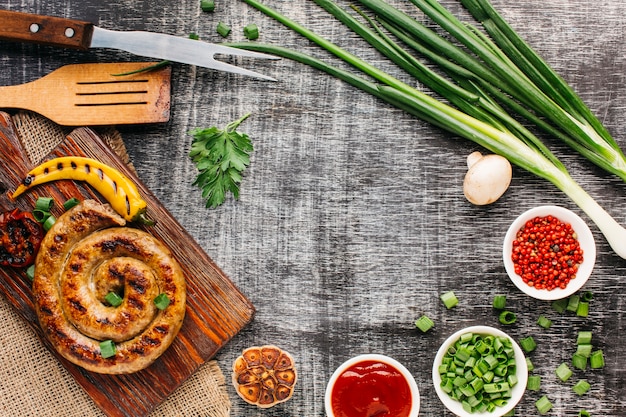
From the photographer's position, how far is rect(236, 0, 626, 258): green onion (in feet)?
8.99

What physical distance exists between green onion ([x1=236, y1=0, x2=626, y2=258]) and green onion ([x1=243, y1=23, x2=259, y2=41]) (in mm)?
118

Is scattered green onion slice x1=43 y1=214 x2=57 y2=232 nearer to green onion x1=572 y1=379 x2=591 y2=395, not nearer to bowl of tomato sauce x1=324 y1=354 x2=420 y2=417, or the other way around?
bowl of tomato sauce x1=324 y1=354 x2=420 y2=417

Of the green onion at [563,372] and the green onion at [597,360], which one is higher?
the green onion at [597,360]

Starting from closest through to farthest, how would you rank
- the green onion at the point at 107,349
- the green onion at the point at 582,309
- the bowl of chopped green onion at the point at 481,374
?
the green onion at the point at 107,349
the bowl of chopped green onion at the point at 481,374
the green onion at the point at 582,309

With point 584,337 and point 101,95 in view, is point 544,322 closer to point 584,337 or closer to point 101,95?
point 584,337

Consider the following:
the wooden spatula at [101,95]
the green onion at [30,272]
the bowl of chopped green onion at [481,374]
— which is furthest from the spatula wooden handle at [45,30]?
the bowl of chopped green onion at [481,374]

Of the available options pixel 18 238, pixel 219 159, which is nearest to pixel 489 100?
pixel 219 159

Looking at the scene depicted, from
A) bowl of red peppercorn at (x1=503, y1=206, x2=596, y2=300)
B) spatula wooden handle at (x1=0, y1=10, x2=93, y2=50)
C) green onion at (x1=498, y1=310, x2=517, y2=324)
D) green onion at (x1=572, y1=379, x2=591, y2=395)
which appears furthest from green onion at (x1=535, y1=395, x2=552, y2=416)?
spatula wooden handle at (x1=0, y1=10, x2=93, y2=50)

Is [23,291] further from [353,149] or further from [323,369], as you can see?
[353,149]

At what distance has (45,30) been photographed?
282 cm

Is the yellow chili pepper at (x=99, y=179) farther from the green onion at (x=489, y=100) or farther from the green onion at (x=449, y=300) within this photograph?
the green onion at (x=449, y=300)

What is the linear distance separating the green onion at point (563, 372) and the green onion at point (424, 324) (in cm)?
64

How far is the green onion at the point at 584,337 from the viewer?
9.43 ft

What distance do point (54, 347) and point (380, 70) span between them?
1992 millimetres
